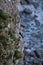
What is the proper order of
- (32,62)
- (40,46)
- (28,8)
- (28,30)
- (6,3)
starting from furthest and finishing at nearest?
(28,8) < (28,30) < (40,46) < (32,62) < (6,3)

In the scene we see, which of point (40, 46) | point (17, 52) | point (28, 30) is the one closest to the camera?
point (17, 52)

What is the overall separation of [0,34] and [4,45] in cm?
24

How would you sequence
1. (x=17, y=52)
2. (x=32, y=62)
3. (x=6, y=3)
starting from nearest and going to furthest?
(x=17, y=52) < (x=6, y=3) < (x=32, y=62)

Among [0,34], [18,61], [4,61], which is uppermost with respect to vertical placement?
[0,34]

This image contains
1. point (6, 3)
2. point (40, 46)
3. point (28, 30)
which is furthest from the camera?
point (28, 30)

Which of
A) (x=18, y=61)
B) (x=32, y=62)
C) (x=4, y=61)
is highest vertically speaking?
(x=4, y=61)

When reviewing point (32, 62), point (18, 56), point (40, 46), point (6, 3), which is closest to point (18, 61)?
point (18, 56)

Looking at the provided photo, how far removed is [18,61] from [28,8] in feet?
24.8

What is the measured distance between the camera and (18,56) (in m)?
5.26

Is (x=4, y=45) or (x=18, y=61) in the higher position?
(x=4, y=45)

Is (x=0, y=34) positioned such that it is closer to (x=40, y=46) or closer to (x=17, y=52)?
(x=17, y=52)

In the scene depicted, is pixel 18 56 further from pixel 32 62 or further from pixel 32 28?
pixel 32 28

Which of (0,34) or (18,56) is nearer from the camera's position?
(0,34)

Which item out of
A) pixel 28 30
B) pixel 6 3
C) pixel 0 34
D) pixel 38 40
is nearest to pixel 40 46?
pixel 38 40
